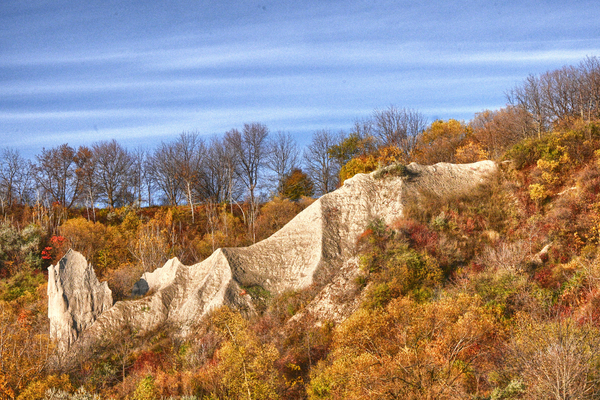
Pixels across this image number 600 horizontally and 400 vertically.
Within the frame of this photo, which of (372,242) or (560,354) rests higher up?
(372,242)

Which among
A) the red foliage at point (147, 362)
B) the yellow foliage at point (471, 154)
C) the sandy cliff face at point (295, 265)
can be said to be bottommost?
the red foliage at point (147, 362)

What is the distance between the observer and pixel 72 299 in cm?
2672

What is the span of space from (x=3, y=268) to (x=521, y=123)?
50.6m

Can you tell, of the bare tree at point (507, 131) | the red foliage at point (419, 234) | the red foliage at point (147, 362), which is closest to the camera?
the red foliage at point (147, 362)

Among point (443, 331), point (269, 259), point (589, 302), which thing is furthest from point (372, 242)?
point (589, 302)

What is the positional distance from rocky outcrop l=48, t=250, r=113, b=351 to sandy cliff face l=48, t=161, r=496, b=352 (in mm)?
149

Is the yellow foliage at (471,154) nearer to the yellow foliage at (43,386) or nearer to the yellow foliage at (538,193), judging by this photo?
the yellow foliage at (538,193)

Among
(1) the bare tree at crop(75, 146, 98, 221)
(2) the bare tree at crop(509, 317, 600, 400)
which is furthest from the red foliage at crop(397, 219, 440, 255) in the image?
(1) the bare tree at crop(75, 146, 98, 221)

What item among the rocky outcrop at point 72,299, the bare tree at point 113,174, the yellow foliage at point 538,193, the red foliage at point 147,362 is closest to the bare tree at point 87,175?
the bare tree at point 113,174

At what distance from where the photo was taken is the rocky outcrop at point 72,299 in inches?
1029

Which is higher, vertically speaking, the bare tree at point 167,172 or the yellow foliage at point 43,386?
the bare tree at point 167,172

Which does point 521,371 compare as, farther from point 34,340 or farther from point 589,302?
point 34,340

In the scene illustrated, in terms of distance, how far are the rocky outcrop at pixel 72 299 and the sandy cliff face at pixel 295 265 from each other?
5.9 inches

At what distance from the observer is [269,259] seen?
28719 mm
